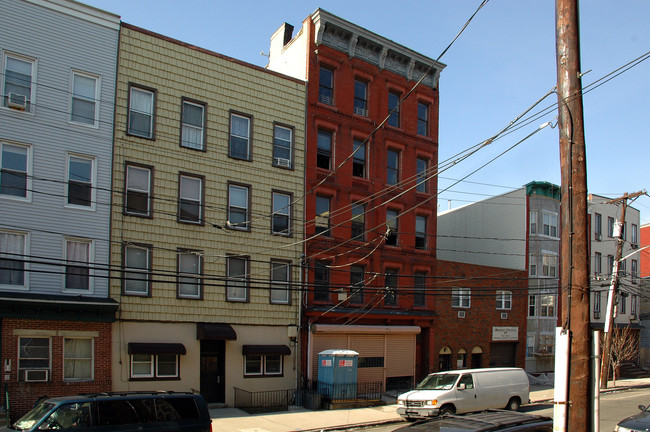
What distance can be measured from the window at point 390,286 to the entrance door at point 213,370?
9.71 metres

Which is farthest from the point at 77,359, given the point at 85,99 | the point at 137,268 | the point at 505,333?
Answer: the point at 505,333

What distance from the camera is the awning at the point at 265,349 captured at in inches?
975

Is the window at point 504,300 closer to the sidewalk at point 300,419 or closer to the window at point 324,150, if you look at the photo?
the sidewalk at point 300,419

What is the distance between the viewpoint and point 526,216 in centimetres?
3819

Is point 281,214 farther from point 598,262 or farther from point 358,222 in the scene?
point 598,262

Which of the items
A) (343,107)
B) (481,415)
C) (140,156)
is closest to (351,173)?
(343,107)

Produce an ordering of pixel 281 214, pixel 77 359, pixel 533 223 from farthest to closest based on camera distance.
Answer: pixel 533 223 < pixel 281 214 < pixel 77 359

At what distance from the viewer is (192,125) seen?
24.9m

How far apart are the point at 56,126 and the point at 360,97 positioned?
15.5 m

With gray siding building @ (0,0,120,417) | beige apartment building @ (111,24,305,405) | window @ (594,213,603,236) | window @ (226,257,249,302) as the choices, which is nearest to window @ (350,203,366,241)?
beige apartment building @ (111,24,305,405)

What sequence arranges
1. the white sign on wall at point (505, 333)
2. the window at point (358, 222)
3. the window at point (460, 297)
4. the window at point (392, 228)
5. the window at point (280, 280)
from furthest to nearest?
the white sign on wall at point (505, 333) → the window at point (460, 297) → the window at point (392, 228) → the window at point (358, 222) → the window at point (280, 280)

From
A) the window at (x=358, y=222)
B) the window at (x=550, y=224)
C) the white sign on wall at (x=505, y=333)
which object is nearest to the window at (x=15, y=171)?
the window at (x=358, y=222)

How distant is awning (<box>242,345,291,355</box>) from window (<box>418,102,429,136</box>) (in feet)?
49.9

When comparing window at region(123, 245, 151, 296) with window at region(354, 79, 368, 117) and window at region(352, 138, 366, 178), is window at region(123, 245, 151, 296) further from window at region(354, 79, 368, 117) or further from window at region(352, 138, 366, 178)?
window at region(354, 79, 368, 117)
